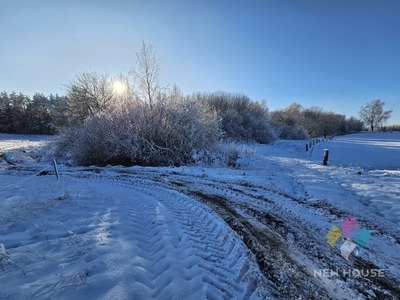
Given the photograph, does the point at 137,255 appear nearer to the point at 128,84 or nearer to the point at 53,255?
the point at 53,255

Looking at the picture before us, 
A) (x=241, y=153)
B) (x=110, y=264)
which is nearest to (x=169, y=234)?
(x=110, y=264)

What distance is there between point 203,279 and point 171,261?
0.55 meters

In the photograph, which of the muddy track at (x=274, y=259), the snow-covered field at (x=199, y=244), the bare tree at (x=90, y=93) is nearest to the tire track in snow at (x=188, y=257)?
the snow-covered field at (x=199, y=244)

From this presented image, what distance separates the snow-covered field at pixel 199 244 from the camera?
2.34m

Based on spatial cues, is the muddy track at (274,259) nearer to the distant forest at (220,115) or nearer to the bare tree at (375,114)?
the distant forest at (220,115)
